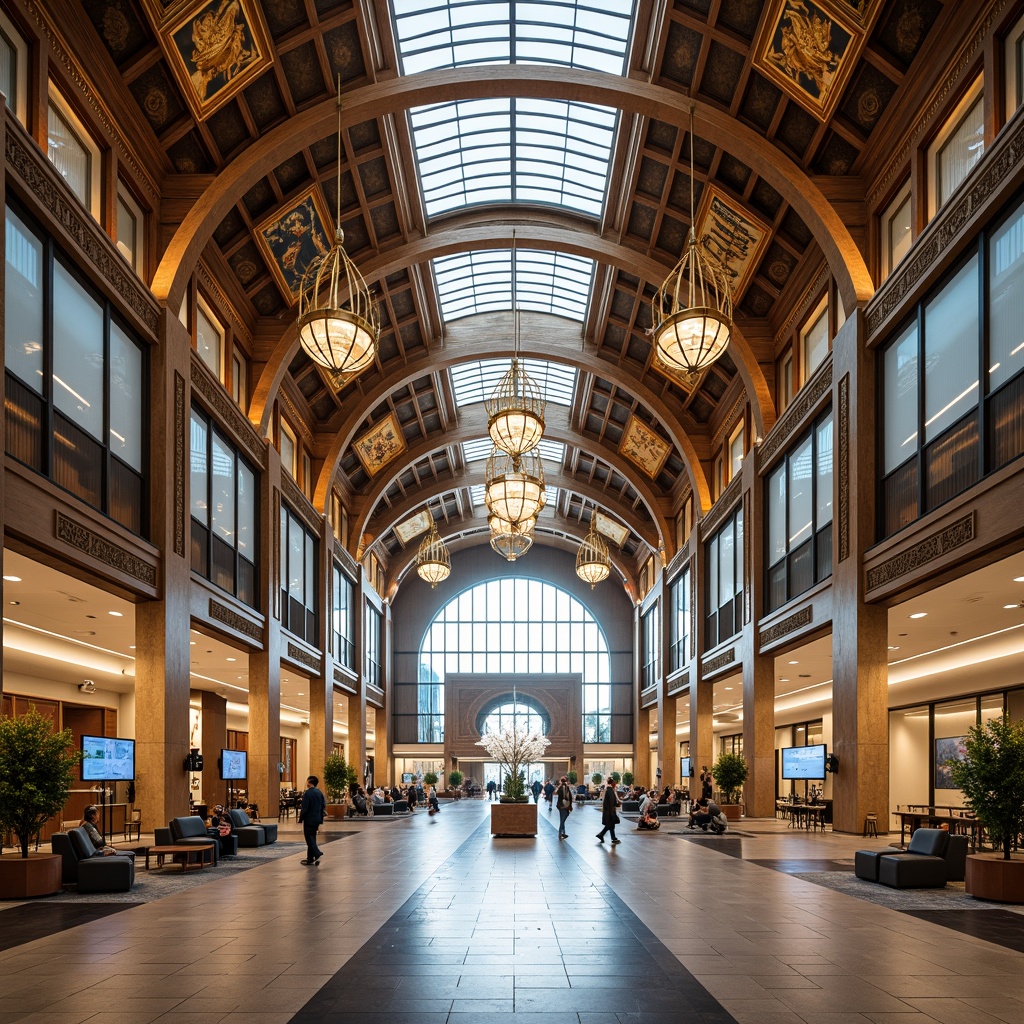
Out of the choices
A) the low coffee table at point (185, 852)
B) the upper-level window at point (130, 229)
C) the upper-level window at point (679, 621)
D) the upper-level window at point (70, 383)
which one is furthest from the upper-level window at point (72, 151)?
the upper-level window at point (679, 621)

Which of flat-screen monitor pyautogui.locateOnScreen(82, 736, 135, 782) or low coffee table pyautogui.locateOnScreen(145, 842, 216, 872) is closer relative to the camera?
low coffee table pyautogui.locateOnScreen(145, 842, 216, 872)

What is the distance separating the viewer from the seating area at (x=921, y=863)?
1128 centimetres

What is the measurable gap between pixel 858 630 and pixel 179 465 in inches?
447

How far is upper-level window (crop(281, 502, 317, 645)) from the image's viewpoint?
1032 inches

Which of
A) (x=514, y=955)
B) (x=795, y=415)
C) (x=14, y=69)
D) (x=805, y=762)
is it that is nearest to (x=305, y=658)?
(x=805, y=762)

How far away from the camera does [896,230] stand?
1680 cm

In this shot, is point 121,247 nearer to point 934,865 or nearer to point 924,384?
point 924,384

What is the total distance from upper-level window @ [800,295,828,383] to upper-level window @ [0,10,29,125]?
552 inches

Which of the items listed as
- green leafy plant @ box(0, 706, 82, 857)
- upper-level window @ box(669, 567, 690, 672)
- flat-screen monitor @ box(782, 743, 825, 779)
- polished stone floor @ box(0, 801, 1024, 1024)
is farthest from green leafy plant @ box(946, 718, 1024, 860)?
upper-level window @ box(669, 567, 690, 672)

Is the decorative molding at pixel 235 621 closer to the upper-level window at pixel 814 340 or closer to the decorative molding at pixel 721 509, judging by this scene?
the decorative molding at pixel 721 509

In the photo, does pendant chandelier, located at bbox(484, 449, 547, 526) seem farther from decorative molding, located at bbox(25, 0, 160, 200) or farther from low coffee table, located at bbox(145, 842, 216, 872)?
low coffee table, located at bbox(145, 842, 216, 872)

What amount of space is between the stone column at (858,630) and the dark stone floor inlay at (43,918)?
442 inches

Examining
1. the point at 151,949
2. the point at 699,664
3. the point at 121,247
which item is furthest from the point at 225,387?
the point at 699,664

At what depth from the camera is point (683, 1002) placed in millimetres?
6129
